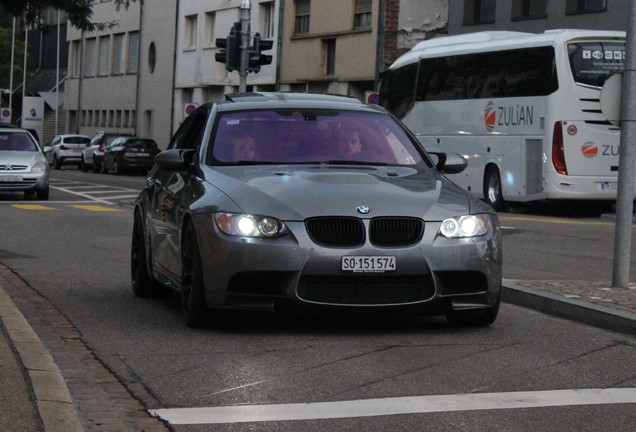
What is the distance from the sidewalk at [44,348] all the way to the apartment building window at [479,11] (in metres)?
32.5

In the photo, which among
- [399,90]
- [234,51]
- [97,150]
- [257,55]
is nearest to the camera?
[257,55]

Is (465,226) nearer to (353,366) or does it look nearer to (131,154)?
(353,366)

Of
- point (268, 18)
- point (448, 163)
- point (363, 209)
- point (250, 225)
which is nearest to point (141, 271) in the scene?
point (448, 163)

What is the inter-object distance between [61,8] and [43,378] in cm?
3247

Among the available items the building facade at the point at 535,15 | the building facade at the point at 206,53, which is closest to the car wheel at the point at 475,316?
the building facade at the point at 535,15

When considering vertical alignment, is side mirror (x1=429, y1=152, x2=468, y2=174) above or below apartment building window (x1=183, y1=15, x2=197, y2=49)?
below

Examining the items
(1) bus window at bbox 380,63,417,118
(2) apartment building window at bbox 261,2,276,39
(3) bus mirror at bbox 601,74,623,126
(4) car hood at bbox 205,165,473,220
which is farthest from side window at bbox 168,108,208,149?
(2) apartment building window at bbox 261,2,276,39

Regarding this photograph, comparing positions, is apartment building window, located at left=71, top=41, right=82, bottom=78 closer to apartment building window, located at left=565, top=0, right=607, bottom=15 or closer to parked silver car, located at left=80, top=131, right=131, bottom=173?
parked silver car, located at left=80, top=131, right=131, bottom=173

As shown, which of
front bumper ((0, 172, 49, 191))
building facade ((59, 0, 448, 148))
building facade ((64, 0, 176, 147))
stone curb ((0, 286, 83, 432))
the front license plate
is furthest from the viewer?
building facade ((64, 0, 176, 147))

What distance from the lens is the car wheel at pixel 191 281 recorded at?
9227 mm

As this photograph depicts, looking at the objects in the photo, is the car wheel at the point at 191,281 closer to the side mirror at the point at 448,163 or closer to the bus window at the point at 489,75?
the side mirror at the point at 448,163

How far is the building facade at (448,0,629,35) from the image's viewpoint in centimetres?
3791

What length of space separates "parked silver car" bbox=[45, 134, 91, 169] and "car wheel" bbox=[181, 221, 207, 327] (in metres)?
56.2

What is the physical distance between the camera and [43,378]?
7.04 m
